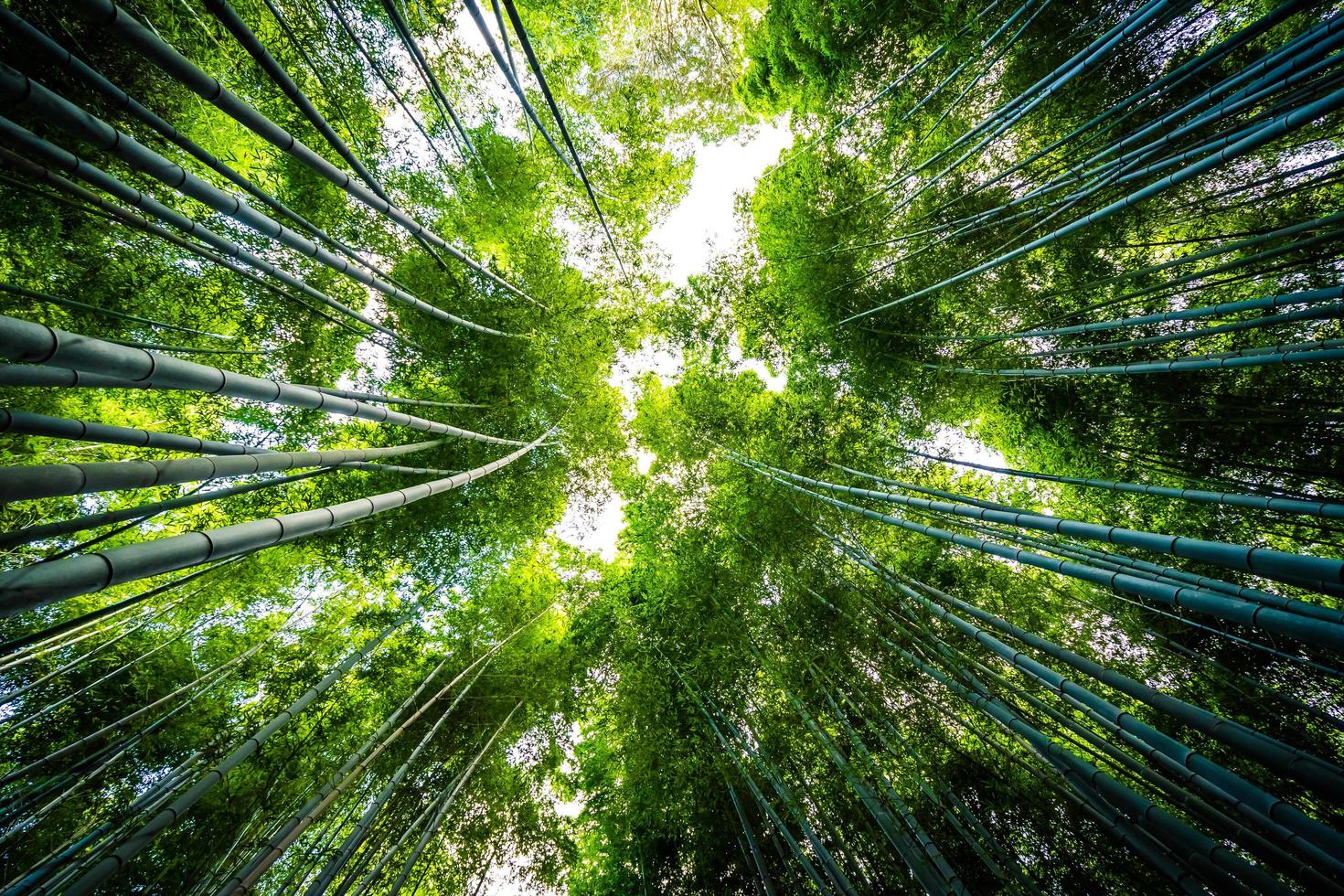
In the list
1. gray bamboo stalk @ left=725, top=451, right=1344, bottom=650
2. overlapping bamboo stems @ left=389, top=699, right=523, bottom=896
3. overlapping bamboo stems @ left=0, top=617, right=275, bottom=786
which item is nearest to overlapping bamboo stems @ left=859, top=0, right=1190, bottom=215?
gray bamboo stalk @ left=725, top=451, right=1344, bottom=650

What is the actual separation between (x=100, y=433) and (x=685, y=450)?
17.7ft

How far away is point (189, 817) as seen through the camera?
4254 millimetres

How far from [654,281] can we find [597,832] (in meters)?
6.96

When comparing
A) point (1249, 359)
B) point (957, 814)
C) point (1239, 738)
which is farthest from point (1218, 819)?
point (957, 814)

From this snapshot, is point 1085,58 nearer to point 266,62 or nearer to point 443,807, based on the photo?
point 266,62

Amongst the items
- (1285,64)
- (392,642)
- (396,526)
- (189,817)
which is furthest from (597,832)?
(1285,64)

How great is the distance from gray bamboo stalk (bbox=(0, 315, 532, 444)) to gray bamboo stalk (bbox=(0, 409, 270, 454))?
148mm

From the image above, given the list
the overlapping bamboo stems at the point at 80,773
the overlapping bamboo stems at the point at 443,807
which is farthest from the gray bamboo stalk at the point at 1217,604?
the overlapping bamboo stems at the point at 80,773

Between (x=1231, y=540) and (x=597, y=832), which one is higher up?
(x=1231, y=540)

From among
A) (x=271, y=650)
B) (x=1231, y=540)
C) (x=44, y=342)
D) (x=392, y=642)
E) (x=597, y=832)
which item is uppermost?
(x=44, y=342)

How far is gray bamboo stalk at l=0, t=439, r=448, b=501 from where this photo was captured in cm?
96

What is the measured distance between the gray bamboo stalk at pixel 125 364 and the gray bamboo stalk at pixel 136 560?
0.39m

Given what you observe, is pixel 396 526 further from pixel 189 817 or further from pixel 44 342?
pixel 44 342

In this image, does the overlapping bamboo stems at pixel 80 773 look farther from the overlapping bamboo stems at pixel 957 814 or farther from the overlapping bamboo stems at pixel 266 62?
the overlapping bamboo stems at pixel 957 814
